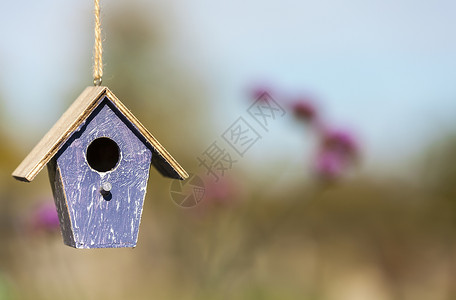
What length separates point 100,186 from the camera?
57.0 inches

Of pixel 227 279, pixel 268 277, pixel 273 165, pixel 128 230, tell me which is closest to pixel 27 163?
pixel 128 230

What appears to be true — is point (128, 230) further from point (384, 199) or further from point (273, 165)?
point (384, 199)

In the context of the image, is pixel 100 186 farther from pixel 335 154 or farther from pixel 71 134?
pixel 335 154

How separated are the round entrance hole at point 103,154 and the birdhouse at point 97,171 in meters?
0.09

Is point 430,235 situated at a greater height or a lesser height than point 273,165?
lesser

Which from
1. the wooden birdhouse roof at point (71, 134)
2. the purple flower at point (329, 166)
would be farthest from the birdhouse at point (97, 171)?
the purple flower at point (329, 166)

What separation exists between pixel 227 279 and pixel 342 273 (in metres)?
2.39

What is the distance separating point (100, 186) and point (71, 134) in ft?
0.39

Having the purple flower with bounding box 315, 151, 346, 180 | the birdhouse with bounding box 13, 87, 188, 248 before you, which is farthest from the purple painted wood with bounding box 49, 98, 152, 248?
the purple flower with bounding box 315, 151, 346, 180

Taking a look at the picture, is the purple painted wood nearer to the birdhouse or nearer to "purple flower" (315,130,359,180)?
the birdhouse

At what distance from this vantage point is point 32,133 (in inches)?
228

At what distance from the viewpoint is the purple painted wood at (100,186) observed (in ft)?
4.67

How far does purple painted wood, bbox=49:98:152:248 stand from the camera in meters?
1.42

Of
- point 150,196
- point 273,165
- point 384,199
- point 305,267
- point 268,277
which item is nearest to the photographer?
point 273,165
